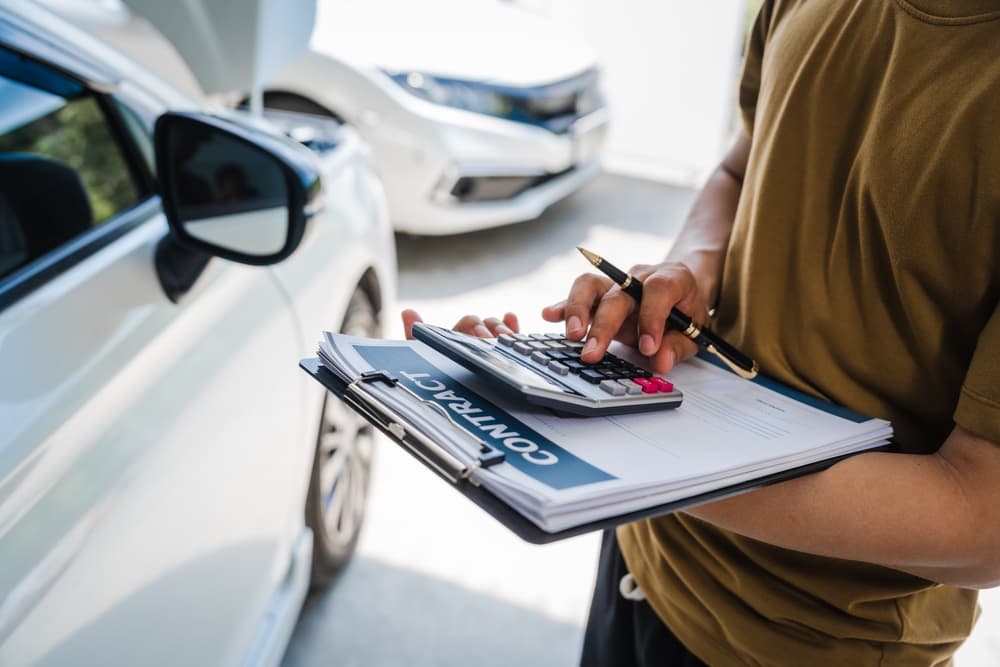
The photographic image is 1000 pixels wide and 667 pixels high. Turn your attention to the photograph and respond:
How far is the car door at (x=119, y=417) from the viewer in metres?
0.83

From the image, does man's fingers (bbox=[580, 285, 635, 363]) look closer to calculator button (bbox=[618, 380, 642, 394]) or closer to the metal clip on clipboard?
calculator button (bbox=[618, 380, 642, 394])

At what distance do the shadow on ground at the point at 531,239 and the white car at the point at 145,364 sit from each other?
8.14ft

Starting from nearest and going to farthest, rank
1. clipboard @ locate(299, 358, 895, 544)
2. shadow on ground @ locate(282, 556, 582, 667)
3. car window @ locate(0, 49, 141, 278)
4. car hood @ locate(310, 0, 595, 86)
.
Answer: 1. clipboard @ locate(299, 358, 895, 544)
2. car window @ locate(0, 49, 141, 278)
3. shadow on ground @ locate(282, 556, 582, 667)
4. car hood @ locate(310, 0, 595, 86)

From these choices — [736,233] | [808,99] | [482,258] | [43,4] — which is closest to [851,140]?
[808,99]

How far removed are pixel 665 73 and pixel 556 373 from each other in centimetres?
604

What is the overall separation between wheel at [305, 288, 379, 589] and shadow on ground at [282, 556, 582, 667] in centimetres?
8

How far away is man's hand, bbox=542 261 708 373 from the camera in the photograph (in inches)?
32.4

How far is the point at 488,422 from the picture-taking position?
0.66 m

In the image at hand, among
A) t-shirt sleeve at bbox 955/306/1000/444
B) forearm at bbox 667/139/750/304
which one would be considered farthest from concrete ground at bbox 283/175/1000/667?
t-shirt sleeve at bbox 955/306/1000/444

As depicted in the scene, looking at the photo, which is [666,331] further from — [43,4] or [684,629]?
[43,4]

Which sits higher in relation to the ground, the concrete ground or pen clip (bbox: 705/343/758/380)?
pen clip (bbox: 705/343/758/380)

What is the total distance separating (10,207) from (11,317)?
362mm

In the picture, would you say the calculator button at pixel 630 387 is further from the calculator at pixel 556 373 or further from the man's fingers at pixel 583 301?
the man's fingers at pixel 583 301

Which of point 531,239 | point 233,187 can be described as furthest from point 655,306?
point 531,239
